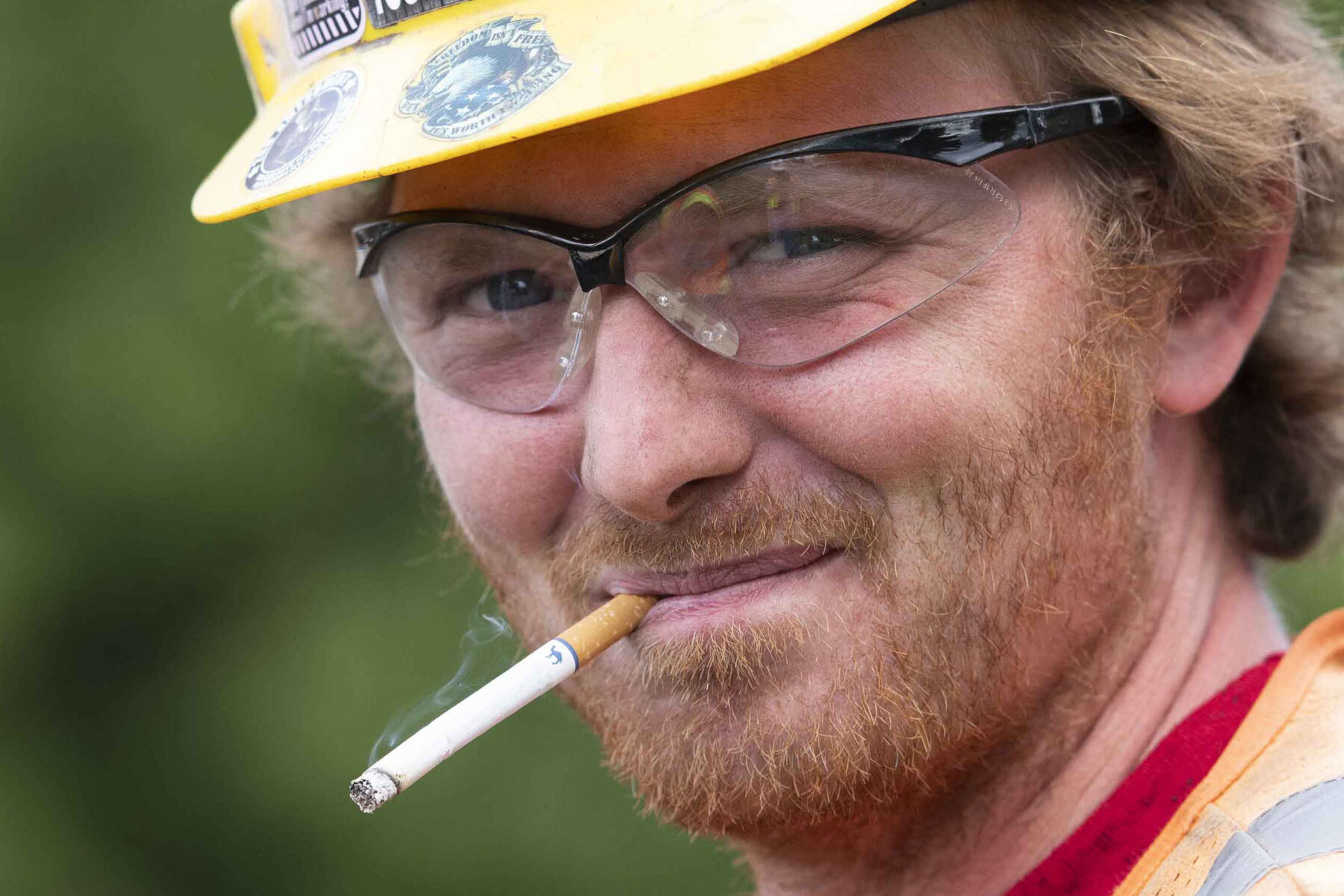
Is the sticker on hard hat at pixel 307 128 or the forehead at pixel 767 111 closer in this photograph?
the forehead at pixel 767 111

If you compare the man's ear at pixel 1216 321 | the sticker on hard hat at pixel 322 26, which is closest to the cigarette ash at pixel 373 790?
the sticker on hard hat at pixel 322 26

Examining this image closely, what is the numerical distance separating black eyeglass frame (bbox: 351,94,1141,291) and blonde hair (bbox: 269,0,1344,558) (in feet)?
0.13

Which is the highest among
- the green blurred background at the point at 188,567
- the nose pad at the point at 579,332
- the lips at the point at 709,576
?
the nose pad at the point at 579,332

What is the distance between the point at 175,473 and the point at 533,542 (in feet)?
10.1

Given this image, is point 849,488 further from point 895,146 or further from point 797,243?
point 895,146

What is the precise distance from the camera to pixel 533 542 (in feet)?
6.62

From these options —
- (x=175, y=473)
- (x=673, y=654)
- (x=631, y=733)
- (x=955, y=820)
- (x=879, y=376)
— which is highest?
(x=879, y=376)

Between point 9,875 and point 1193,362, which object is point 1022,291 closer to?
point 1193,362

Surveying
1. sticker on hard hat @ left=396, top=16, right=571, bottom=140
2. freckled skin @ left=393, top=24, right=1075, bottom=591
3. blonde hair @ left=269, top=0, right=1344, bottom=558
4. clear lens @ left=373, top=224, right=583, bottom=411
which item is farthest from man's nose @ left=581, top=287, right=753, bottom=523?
blonde hair @ left=269, top=0, right=1344, bottom=558

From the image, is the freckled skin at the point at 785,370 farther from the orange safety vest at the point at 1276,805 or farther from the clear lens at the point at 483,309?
the orange safety vest at the point at 1276,805

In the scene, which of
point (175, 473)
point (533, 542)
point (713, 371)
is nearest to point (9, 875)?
point (175, 473)

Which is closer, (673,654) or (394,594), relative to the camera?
(673,654)

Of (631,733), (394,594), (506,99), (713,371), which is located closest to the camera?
(506,99)

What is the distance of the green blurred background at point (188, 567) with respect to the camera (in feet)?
15.4
